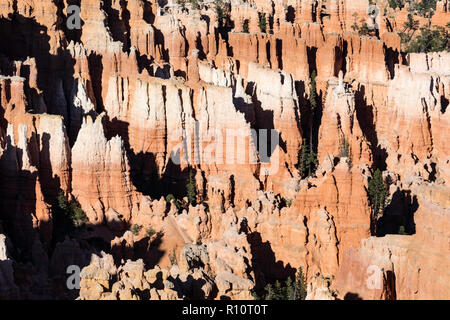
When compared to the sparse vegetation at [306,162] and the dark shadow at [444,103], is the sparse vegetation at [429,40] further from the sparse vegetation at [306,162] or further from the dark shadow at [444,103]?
the sparse vegetation at [306,162]

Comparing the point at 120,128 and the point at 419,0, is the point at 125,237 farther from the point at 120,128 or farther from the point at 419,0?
the point at 419,0

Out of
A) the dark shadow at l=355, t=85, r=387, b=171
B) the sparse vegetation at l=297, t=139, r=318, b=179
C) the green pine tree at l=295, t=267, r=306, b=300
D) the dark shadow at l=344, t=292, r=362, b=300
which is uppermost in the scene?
the dark shadow at l=355, t=85, r=387, b=171

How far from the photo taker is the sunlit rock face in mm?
48594

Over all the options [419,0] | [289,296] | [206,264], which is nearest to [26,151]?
[206,264]

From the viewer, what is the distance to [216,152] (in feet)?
212

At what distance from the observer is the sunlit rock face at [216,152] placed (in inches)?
1913

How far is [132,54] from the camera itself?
68.2m

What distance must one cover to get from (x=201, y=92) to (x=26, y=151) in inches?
514

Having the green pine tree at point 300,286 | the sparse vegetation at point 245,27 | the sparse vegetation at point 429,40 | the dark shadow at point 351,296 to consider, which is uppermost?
the sparse vegetation at point 245,27

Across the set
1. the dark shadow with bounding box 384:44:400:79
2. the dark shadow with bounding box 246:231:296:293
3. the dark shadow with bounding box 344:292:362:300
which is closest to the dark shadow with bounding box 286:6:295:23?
the dark shadow with bounding box 384:44:400:79

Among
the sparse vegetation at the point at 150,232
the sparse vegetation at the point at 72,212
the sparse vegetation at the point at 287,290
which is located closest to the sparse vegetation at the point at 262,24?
the sparse vegetation at the point at 150,232

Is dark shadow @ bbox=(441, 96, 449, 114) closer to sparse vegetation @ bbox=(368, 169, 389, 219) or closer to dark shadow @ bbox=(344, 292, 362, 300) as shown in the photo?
sparse vegetation @ bbox=(368, 169, 389, 219)

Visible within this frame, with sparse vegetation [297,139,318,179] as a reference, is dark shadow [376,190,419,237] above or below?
below

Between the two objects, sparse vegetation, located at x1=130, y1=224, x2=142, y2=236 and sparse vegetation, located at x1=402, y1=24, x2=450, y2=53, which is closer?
sparse vegetation, located at x1=130, y1=224, x2=142, y2=236
